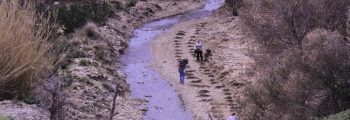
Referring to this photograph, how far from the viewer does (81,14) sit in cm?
3566

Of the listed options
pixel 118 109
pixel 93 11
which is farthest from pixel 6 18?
pixel 93 11

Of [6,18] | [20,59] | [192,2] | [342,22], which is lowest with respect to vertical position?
[192,2]

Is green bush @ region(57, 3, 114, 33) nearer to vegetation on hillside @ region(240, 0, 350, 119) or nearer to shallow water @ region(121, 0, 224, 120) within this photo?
shallow water @ region(121, 0, 224, 120)

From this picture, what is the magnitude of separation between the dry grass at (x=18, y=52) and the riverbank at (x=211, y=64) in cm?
1093

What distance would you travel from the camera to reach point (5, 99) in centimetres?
1002

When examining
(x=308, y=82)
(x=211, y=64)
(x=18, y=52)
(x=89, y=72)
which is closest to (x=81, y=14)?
(x=211, y=64)

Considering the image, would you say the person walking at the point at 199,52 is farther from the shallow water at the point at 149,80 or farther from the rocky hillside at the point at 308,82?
the rocky hillside at the point at 308,82

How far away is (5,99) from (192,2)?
40656 mm

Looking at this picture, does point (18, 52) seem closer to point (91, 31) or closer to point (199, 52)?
point (199, 52)

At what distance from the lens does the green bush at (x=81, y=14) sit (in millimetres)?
32594

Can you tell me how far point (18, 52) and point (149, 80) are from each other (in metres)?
16.9

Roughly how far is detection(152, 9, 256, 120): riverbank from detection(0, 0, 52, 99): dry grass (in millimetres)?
10934

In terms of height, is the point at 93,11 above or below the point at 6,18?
below

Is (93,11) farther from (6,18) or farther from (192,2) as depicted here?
(6,18)
